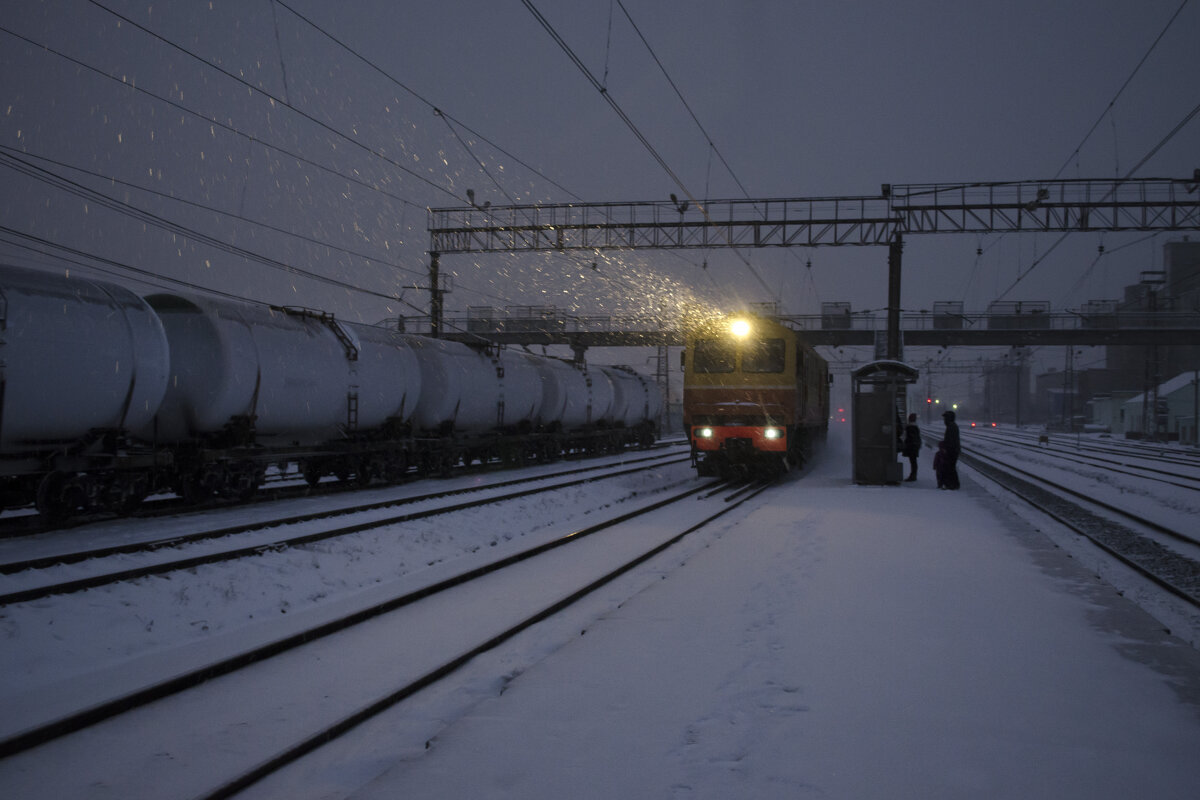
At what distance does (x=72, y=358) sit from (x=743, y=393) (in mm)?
12579

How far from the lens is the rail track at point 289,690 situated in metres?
3.81

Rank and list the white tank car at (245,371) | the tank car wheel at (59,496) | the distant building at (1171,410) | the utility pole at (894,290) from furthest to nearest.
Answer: the distant building at (1171,410)
the utility pole at (894,290)
the white tank car at (245,371)
the tank car wheel at (59,496)

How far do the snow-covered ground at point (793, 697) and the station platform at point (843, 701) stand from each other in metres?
0.02

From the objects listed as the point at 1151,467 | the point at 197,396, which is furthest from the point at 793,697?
the point at 1151,467

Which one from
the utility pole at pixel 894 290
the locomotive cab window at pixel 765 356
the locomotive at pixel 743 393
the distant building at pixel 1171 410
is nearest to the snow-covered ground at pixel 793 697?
the locomotive at pixel 743 393

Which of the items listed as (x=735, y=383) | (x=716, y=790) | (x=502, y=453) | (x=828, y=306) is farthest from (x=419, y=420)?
(x=828, y=306)

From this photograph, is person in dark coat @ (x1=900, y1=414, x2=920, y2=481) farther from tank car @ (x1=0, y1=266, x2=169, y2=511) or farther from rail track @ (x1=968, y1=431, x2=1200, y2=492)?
tank car @ (x1=0, y1=266, x2=169, y2=511)

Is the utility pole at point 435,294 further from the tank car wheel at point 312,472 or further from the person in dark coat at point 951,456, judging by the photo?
the person in dark coat at point 951,456

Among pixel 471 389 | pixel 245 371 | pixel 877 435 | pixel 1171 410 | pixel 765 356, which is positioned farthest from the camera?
pixel 1171 410

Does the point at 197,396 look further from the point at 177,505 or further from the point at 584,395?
the point at 584,395

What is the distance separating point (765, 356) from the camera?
60.2 feet

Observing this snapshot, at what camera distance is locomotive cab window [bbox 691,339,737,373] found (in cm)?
1859

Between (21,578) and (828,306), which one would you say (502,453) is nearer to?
(21,578)

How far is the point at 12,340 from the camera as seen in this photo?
31.2ft
